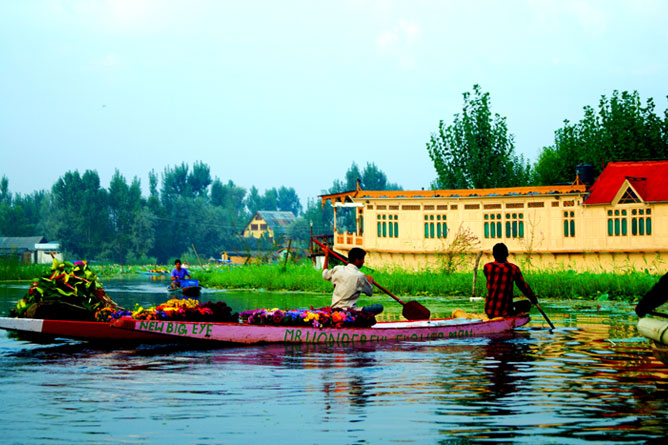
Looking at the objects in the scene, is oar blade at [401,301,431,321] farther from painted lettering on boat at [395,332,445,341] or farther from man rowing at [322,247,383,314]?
man rowing at [322,247,383,314]

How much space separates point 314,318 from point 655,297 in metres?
6.13

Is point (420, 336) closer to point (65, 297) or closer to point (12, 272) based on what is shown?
point (65, 297)

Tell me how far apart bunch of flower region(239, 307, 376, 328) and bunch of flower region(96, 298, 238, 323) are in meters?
0.72

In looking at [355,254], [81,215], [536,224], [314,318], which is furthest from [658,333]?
[81,215]

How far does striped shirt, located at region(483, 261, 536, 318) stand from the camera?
49.1ft

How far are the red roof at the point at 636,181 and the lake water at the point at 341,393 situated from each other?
19.8m

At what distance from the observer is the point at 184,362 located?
12812 mm

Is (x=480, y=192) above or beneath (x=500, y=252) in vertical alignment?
above

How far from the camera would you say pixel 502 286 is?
15.6 m

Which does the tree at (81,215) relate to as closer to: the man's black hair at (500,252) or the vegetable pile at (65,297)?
the vegetable pile at (65,297)

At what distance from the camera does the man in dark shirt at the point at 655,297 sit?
9820 mm

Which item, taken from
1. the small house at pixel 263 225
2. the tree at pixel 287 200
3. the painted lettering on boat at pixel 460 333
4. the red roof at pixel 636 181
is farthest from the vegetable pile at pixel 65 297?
the tree at pixel 287 200

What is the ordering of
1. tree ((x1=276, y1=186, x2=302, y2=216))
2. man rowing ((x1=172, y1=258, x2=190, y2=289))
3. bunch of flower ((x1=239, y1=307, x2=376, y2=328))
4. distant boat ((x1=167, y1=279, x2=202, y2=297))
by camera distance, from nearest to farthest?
bunch of flower ((x1=239, y1=307, x2=376, y2=328)), distant boat ((x1=167, y1=279, x2=202, y2=297)), man rowing ((x1=172, y1=258, x2=190, y2=289)), tree ((x1=276, y1=186, x2=302, y2=216))

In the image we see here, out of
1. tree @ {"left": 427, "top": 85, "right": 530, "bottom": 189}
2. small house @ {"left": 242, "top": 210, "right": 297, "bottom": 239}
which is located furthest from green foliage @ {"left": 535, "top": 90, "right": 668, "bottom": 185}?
small house @ {"left": 242, "top": 210, "right": 297, "bottom": 239}
